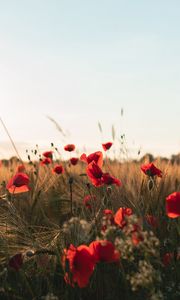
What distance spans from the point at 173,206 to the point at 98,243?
1.30 feet

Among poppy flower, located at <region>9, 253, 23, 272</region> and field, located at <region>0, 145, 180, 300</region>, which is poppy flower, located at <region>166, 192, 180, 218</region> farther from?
poppy flower, located at <region>9, 253, 23, 272</region>

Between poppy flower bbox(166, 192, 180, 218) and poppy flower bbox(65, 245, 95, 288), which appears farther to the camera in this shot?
poppy flower bbox(166, 192, 180, 218)

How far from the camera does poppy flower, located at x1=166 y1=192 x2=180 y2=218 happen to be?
203 centimetres

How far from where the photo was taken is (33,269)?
2486mm

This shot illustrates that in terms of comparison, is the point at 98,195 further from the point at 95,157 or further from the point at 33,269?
the point at 33,269

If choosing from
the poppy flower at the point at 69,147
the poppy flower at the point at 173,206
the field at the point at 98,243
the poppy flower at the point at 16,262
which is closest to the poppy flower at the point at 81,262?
the field at the point at 98,243

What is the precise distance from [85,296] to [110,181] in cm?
56

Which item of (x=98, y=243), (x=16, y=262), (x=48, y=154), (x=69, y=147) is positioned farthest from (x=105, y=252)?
(x=48, y=154)

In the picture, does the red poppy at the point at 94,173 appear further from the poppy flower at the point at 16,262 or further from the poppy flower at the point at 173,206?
the poppy flower at the point at 16,262

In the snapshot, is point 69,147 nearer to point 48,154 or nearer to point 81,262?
point 48,154

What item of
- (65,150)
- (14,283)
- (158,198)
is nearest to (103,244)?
(14,283)

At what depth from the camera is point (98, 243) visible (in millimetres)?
1816

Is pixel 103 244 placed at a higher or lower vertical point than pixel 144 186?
lower

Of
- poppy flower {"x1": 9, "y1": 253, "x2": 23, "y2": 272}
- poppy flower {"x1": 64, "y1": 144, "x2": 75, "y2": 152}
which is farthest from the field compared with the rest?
poppy flower {"x1": 64, "y1": 144, "x2": 75, "y2": 152}
